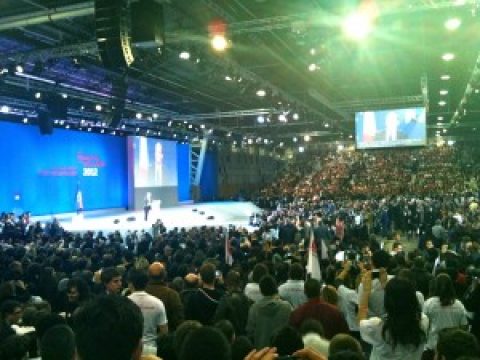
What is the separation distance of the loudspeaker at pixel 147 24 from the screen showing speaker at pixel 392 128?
41.7 ft

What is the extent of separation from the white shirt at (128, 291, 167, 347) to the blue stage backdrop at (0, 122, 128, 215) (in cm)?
2041

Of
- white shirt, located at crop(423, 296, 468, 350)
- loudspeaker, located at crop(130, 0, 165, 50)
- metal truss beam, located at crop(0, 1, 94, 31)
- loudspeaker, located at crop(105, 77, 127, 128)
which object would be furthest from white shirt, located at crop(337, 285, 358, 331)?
loudspeaker, located at crop(105, 77, 127, 128)

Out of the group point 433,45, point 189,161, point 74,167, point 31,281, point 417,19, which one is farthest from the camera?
point 189,161

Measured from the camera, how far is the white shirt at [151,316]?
4332 mm

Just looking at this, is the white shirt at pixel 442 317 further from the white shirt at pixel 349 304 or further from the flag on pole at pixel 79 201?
the flag on pole at pixel 79 201

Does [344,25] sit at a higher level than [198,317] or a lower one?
higher

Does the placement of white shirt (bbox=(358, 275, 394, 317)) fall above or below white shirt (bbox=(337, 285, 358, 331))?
above

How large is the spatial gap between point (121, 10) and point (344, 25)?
470 cm

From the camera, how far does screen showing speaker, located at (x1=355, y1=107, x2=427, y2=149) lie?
18.4 meters

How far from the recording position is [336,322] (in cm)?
423

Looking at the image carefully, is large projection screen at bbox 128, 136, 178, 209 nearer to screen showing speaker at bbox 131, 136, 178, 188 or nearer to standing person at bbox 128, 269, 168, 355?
screen showing speaker at bbox 131, 136, 178, 188

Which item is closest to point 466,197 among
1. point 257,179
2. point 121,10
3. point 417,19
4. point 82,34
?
point 417,19

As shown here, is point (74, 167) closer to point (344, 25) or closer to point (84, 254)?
point (84, 254)

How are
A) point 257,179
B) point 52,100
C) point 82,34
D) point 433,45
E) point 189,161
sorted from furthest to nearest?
point 257,179 < point 189,161 < point 52,100 < point 433,45 < point 82,34
